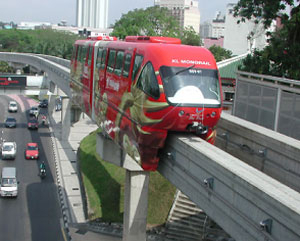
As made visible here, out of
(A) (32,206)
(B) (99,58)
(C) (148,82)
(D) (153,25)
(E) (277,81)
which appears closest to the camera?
(C) (148,82)

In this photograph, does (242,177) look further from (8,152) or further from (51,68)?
(51,68)

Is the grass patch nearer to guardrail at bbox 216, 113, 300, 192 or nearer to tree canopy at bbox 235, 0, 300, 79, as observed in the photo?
tree canopy at bbox 235, 0, 300, 79

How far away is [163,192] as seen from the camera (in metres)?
27.7

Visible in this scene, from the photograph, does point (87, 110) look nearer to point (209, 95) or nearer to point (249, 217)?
point (209, 95)

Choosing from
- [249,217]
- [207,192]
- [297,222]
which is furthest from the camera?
[207,192]

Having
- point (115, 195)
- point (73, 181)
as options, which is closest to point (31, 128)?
point (73, 181)

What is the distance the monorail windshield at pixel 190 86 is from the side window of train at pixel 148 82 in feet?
0.91

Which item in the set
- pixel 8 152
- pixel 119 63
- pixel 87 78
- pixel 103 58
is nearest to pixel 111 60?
pixel 119 63

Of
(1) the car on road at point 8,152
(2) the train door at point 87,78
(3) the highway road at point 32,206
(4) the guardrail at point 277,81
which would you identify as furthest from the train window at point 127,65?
(1) the car on road at point 8,152

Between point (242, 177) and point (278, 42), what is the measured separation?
14453 mm

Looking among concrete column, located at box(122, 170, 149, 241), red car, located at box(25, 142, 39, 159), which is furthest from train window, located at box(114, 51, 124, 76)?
red car, located at box(25, 142, 39, 159)

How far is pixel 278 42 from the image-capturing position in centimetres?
2309

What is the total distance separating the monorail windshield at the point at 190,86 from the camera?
1314 cm

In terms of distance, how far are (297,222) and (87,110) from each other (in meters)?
15.9
